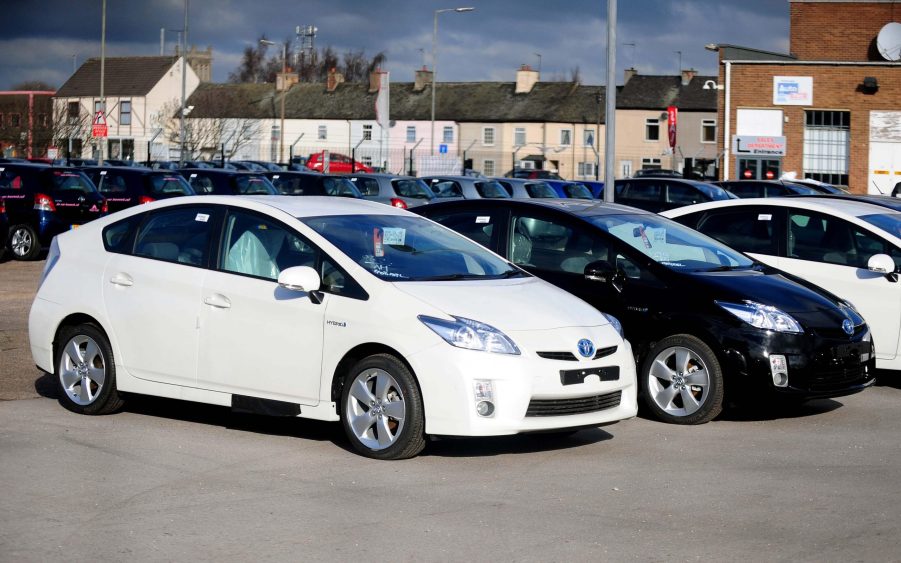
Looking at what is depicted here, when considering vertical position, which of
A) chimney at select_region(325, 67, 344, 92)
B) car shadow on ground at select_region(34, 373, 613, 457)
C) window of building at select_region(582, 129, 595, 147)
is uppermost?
chimney at select_region(325, 67, 344, 92)

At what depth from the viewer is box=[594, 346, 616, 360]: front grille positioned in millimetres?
7805

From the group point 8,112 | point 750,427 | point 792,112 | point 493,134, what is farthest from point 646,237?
point 493,134

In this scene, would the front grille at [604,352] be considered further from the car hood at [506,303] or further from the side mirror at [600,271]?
the side mirror at [600,271]

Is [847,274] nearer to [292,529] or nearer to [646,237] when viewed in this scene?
[646,237]

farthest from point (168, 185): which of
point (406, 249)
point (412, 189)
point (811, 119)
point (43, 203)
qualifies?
point (811, 119)

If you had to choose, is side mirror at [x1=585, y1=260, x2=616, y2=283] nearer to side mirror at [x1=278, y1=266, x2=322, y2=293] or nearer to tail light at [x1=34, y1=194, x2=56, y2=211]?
side mirror at [x1=278, y1=266, x2=322, y2=293]

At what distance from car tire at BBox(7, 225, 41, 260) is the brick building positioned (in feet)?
106

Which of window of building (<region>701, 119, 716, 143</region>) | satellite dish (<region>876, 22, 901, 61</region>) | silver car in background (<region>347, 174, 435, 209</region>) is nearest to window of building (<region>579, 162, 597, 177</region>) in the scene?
window of building (<region>701, 119, 716, 143</region>)

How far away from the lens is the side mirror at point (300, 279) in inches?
301

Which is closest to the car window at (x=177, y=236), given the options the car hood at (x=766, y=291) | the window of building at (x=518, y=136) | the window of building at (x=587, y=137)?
the car hood at (x=766, y=291)

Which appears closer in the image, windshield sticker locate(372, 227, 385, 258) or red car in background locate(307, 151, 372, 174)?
windshield sticker locate(372, 227, 385, 258)

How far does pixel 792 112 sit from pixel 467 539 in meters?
46.5

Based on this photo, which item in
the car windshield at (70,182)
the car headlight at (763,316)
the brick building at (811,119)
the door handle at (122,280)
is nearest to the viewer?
the door handle at (122,280)

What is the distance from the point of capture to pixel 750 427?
30.2 ft
